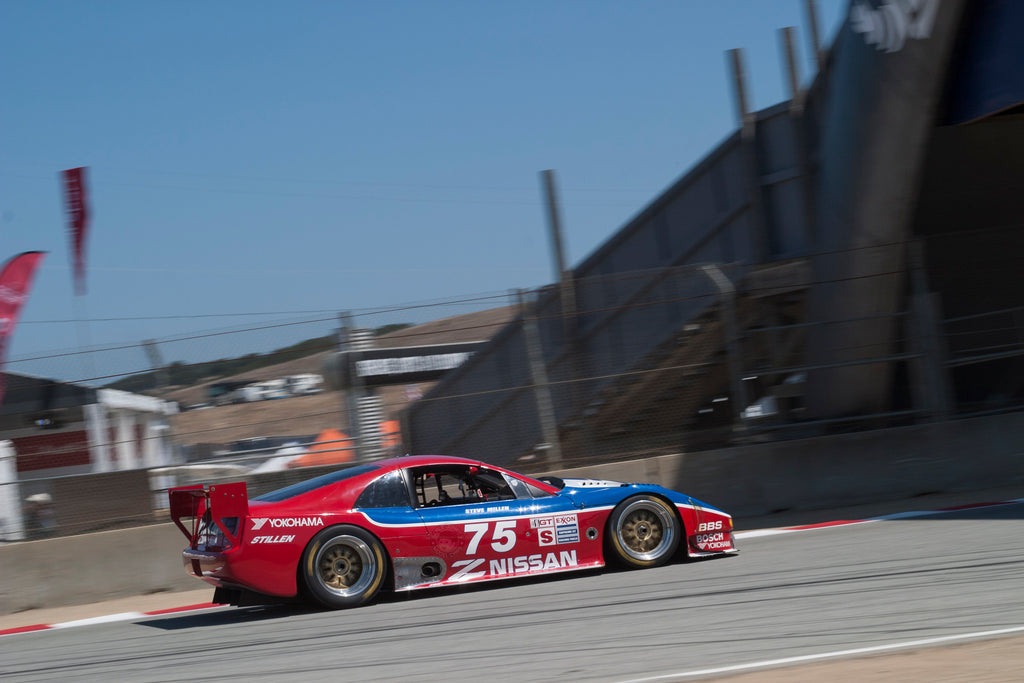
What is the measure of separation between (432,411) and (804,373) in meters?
4.55

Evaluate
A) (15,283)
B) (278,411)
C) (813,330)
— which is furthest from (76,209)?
(813,330)

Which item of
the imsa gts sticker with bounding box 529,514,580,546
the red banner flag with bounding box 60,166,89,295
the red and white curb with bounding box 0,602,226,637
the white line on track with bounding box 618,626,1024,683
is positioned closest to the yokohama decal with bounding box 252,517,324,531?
the imsa gts sticker with bounding box 529,514,580,546

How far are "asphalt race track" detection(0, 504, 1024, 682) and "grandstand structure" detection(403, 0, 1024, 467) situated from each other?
9.84 feet

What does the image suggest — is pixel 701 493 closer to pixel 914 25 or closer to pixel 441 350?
pixel 441 350

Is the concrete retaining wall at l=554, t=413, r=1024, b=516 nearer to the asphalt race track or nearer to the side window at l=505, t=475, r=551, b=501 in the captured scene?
the asphalt race track

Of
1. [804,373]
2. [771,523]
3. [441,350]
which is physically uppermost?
[441,350]

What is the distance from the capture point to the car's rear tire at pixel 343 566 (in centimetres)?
721

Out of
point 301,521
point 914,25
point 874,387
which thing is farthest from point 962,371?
point 301,521

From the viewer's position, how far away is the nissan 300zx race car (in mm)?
7145

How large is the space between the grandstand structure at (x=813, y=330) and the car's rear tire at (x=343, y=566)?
338 cm

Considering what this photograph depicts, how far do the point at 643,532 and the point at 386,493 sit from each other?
7.05 feet

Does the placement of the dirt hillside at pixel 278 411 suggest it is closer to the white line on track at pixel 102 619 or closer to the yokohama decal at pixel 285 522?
the white line on track at pixel 102 619

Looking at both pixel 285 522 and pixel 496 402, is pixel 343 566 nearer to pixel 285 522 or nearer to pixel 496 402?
pixel 285 522

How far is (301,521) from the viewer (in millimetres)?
7215
